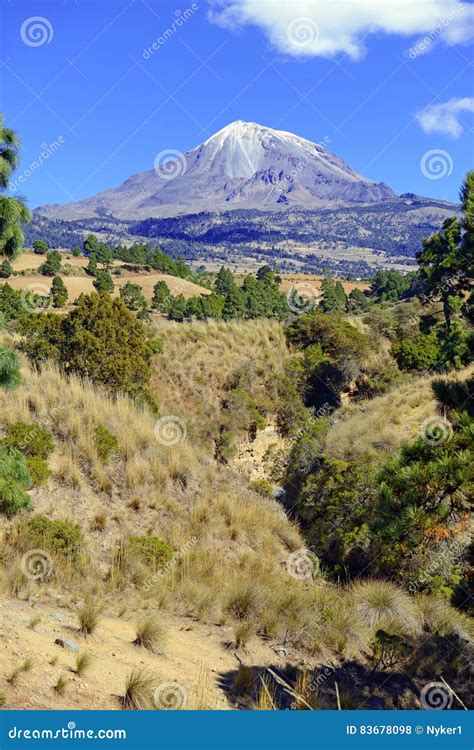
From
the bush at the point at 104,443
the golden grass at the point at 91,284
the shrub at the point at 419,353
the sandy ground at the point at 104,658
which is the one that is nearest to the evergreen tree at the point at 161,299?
the golden grass at the point at 91,284

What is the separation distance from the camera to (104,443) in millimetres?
10539

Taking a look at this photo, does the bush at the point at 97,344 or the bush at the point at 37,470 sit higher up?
the bush at the point at 97,344

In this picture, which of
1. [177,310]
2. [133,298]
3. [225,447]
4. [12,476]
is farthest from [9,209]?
[133,298]

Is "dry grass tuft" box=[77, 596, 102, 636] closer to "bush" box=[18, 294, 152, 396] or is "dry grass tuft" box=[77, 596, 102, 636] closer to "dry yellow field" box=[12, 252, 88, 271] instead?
"bush" box=[18, 294, 152, 396]

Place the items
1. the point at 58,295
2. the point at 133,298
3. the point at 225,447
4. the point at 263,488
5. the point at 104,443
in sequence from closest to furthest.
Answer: the point at 104,443, the point at 263,488, the point at 225,447, the point at 58,295, the point at 133,298

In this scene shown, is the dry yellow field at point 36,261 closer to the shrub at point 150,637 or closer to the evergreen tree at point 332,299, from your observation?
the evergreen tree at point 332,299

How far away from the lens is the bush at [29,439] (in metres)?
9.64

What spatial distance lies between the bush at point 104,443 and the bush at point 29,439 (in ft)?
2.74

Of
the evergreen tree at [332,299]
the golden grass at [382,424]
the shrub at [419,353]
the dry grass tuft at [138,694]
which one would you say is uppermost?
the evergreen tree at [332,299]

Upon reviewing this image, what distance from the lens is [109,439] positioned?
34.9ft

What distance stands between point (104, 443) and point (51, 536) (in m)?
2.84

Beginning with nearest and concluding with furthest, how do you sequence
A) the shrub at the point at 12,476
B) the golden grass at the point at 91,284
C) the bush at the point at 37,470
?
the shrub at the point at 12,476 → the bush at the point at 37,470 → the golden grass at the point at 91,284

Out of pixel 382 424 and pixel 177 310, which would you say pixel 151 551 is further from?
pixel 177 310

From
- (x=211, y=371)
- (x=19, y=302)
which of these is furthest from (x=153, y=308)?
(x=211, y=371)
